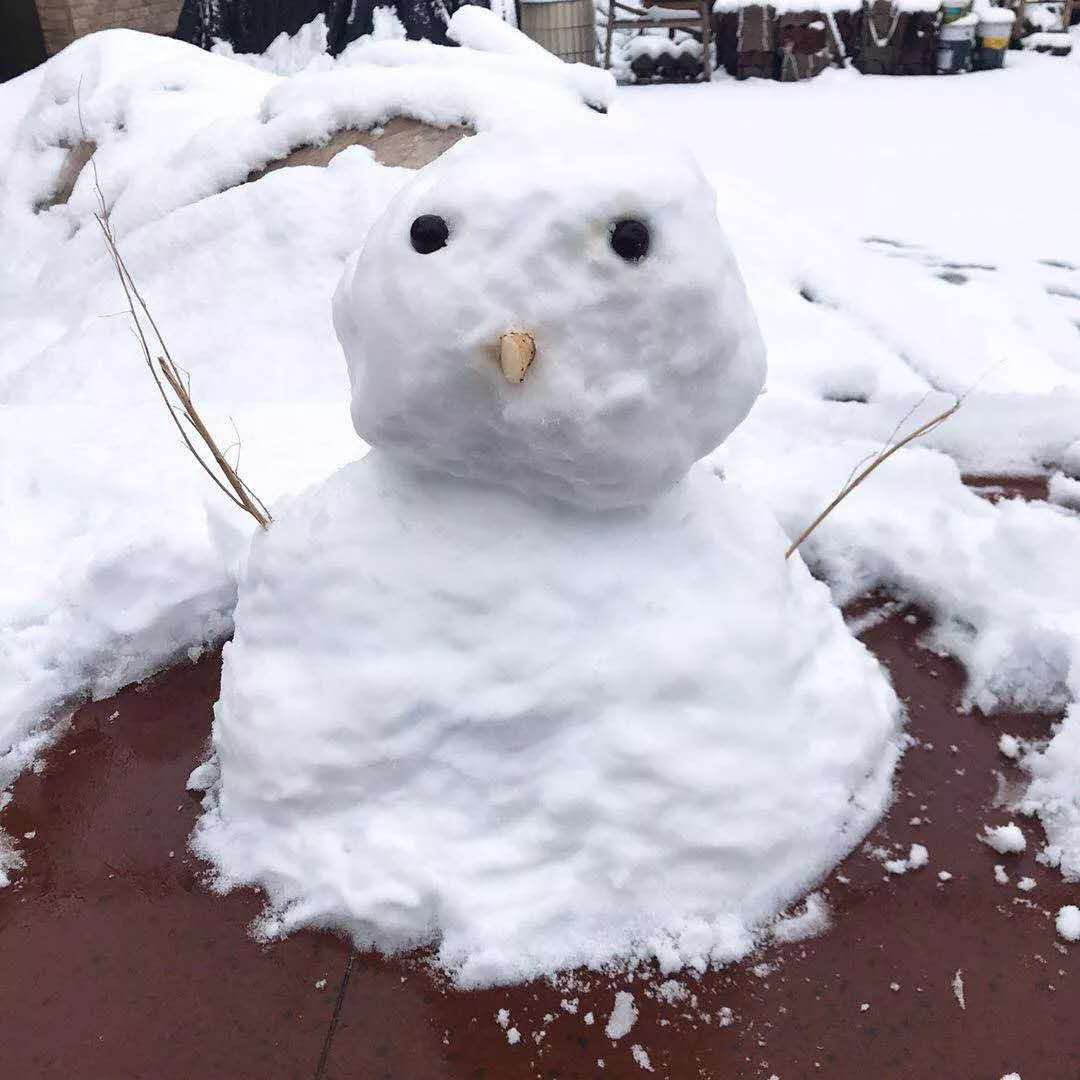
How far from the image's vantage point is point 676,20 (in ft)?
29.5

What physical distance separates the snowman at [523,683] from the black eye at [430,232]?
11 mm

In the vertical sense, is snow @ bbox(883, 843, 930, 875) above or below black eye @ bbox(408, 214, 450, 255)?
below

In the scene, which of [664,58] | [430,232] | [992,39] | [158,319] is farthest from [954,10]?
[430,232]

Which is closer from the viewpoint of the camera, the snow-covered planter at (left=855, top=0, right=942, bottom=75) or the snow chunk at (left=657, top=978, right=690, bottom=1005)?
the snow chunk at (left=657, top=978, right=690, bottom=1005)

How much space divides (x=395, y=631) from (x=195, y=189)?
2820mm

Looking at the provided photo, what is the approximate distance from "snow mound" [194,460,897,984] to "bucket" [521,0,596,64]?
8102 millimetres

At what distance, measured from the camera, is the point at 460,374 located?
1.34m

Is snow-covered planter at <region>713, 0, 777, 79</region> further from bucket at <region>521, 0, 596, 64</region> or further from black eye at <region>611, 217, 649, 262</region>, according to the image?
black eye at <region>611, 217, 649, 262</region>

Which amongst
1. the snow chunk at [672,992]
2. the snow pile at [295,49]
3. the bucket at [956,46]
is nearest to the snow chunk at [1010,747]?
the snow chunk at [672,992]

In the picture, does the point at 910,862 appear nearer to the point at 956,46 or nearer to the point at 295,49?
the point at 295,49

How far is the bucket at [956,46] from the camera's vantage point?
886cm

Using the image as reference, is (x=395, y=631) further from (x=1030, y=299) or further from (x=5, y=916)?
(x=1030, y=299)

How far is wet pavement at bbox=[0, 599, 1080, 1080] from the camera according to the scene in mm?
1397

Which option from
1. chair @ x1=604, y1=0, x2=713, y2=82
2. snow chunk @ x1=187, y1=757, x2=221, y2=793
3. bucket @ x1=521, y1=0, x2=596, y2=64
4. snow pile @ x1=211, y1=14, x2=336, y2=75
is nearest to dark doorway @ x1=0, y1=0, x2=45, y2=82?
snow pile @ x1=211, y1=14, x2=336, y2=75
